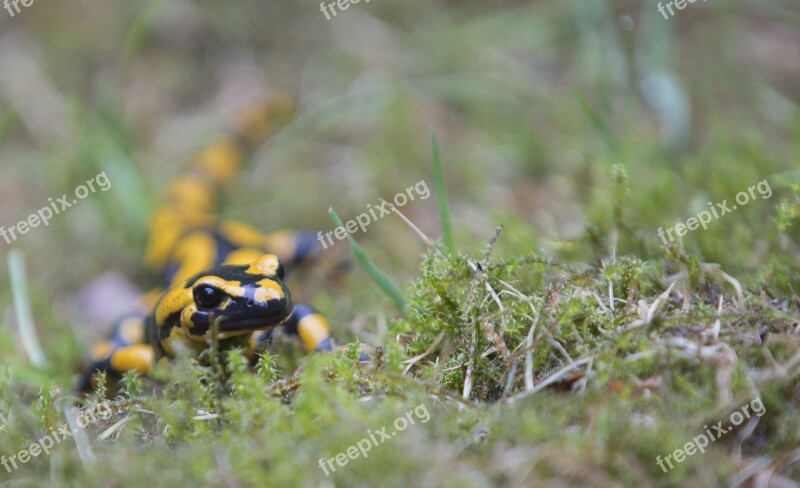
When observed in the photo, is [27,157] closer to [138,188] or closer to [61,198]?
[61,198]

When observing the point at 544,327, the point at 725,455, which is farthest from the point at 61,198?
the point at 725,455

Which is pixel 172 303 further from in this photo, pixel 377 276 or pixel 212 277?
pixel 377 276

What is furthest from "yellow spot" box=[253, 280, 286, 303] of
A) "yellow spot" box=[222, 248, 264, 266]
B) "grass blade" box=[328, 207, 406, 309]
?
"yellow spot" box=[222, 248, 264, 266]

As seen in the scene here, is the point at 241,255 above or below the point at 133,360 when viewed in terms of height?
above

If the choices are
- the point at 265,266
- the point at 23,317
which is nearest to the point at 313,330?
the point at 265,266

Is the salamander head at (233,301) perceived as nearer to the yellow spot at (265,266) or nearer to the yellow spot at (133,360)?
the yellow spot at (265,266)

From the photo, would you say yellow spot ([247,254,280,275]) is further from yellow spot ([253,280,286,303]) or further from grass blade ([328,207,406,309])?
grass blade ([328,207,406,309])

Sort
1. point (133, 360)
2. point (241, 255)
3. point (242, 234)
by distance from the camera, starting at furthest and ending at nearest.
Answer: point (242, 234) < point (241, 255) < point (133, 360)
